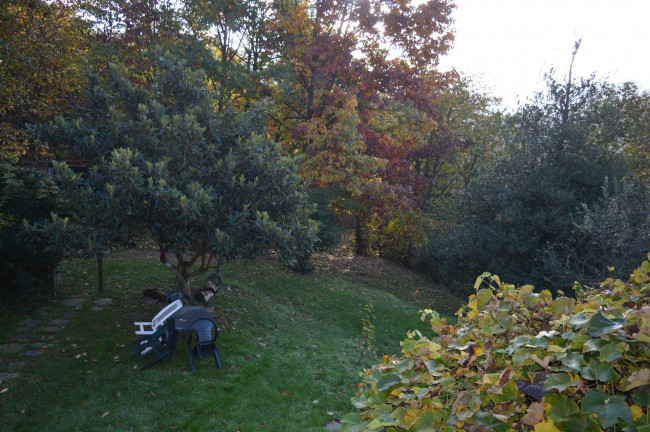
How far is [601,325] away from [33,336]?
27.0 feet

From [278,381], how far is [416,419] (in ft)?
18.2

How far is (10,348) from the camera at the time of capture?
6422 mm

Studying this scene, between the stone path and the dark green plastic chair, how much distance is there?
1.52 m

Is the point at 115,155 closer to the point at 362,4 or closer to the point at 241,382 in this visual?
the point at 241,382

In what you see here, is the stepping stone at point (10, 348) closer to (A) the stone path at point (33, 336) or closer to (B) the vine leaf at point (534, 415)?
(A) the stone path at point (33, 336)

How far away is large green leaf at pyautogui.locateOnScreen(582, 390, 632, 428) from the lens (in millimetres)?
1031

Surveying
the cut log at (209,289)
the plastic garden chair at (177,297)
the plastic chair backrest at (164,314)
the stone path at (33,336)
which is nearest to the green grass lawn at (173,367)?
the stone path at (33,336)

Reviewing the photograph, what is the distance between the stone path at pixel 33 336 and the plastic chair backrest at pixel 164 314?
1731mm

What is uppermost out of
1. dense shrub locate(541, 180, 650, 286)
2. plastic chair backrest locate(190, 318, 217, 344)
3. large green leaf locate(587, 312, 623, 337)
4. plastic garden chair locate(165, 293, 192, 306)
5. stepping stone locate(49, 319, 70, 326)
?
large green leaf locate(587, 312, 623, 337)

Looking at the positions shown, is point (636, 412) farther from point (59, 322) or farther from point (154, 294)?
point (154, 294)

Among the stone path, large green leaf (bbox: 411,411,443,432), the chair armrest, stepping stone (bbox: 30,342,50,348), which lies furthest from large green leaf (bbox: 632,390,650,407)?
stepping stone (bbox: 30,342,50,348)

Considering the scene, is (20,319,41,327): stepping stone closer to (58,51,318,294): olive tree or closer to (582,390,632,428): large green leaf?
(58,51,318,294): olive tree

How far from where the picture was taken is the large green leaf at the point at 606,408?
103 centimetres

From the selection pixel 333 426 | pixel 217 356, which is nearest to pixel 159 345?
pixel 217 356
